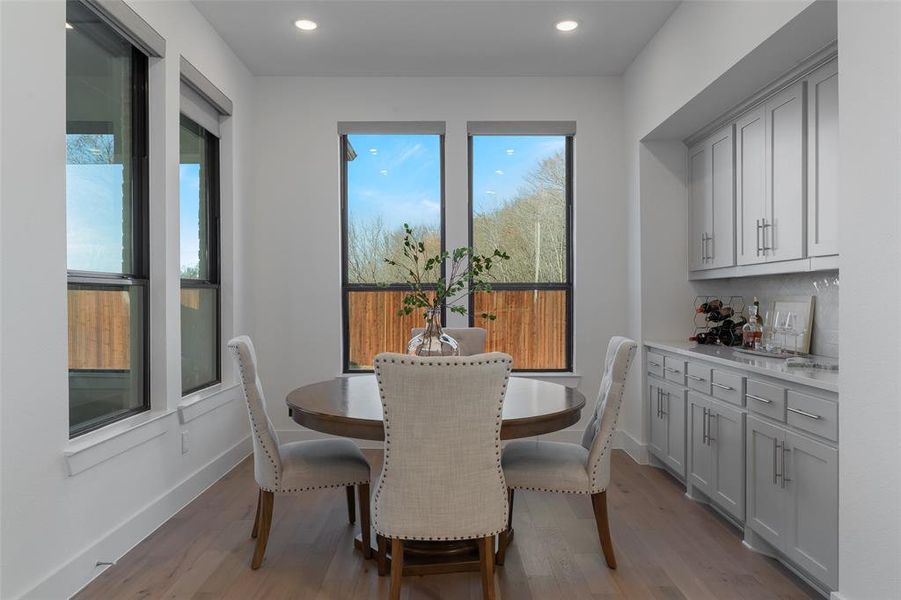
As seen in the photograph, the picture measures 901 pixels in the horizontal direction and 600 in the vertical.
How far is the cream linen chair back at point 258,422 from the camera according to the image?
2541 mm

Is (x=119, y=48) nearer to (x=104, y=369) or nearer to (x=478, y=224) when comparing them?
(x=104, y=369)

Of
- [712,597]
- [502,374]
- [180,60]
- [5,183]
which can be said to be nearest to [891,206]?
[502,374]

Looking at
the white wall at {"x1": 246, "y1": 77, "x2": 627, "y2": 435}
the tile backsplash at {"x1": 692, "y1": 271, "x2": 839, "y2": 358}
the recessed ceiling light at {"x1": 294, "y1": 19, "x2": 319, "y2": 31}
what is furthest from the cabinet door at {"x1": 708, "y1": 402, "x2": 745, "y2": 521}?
the recessed ceiling light at {"x1": 294, "y1": 19, "x2": 319, "y2": 31}

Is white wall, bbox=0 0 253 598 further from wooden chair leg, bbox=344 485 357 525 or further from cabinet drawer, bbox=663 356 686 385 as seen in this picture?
cabinet drawer, bbox=663 356 686 385

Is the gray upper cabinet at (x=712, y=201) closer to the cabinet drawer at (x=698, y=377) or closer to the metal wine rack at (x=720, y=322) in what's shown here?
the metal wine rack at (x=720, y=322)

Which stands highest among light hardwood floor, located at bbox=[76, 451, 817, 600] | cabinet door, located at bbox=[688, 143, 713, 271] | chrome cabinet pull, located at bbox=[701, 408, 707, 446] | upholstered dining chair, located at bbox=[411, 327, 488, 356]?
cabinet door, located at bbox=[688, 143, 713, 271]

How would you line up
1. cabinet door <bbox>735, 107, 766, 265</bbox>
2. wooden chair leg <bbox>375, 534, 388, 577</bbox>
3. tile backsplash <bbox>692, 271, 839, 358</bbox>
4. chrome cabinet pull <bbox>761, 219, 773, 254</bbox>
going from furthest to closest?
cabinet door <bbox>735, 107, 766, 265</bbox>, chrome cabinet pull <bbox>761, 219, 773, 254</bbox>, tile backsplash <bbox>692, 271, 839, 358</bbox>, wooden chair leg <bbox>375, 534, 388, 577</bbox>

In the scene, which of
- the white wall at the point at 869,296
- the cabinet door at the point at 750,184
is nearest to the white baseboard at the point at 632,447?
the cabinet door at the point at 750,184

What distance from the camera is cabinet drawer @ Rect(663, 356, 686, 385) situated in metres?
3.70

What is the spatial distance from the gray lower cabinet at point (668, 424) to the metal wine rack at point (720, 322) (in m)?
0.51

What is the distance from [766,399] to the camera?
273 cm

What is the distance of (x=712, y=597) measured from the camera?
7.93 ft

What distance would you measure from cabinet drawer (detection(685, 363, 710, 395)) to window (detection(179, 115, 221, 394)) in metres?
3.10

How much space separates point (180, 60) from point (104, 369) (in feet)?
5.99
